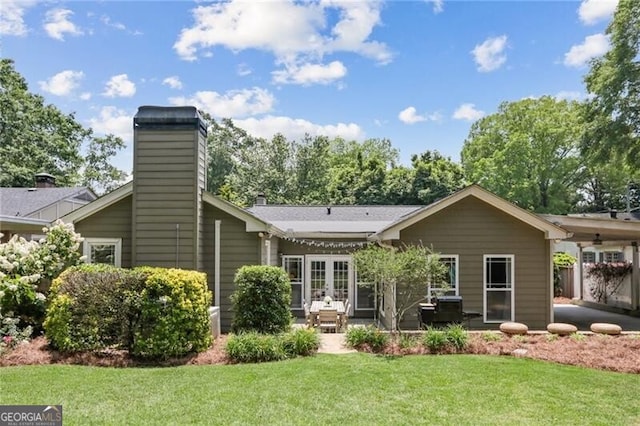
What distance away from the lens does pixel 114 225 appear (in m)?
10.8

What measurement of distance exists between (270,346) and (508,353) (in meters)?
4.43

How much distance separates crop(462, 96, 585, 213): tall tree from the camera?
30859 mm

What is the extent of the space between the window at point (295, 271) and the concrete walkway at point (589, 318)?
7896 mm

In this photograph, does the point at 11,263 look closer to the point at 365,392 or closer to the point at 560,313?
the point at 365,392

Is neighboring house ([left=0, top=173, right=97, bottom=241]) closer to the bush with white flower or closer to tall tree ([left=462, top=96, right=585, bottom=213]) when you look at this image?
the bush with white flower

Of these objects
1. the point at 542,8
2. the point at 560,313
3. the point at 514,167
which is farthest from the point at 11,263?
Answer: the point at 514,167

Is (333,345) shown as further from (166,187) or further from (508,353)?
(166,187)

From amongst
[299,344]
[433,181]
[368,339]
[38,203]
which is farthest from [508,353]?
[433,181]

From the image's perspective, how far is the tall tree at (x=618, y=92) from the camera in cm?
1593

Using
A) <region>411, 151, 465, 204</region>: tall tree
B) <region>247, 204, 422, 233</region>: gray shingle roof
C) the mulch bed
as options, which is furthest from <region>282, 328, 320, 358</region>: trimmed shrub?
<region>411, 151, 465, 204</region>: tall tree

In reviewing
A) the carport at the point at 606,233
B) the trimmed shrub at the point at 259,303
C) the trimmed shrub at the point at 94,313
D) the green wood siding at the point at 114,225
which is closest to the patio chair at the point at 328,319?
the trimmed shrub at the point at 259,303

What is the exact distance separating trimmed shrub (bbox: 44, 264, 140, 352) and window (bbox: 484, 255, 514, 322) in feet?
27.5

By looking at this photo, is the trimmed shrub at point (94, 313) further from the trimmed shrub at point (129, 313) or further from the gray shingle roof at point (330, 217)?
the gray shingle roof at point (330, 217)

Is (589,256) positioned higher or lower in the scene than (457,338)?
higher
